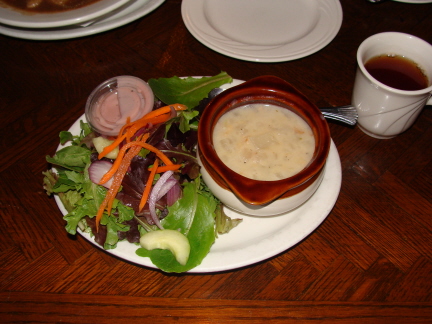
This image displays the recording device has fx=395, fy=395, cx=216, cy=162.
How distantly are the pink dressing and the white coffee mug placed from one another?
991mm

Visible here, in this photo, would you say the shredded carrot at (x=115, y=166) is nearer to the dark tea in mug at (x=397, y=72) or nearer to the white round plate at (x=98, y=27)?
the white round plate at (x=98, y=27)

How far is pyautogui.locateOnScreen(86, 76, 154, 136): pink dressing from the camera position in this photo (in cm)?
167

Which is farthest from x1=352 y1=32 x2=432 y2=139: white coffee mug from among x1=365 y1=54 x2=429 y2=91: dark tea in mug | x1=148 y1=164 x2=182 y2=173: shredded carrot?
x1=148 y1=164 x2=182 y2=173: shredded carrot

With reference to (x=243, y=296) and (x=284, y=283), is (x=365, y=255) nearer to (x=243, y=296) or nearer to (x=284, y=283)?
(x=284, y=283)

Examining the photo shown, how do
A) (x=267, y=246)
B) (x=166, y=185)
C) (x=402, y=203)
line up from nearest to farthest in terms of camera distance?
(x=267, y=246), (x=166, y=185), (x=402, y=203)

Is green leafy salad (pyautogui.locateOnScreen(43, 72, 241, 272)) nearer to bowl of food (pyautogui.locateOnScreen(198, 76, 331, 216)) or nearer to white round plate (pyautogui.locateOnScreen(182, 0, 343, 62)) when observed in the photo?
bowl of food (pyautogui.locateOnScreen(198, 76, 331, 216))

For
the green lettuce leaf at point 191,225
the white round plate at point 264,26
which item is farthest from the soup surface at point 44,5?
the green lettuce leaf at point 191,225

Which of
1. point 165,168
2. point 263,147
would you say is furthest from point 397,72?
point 165,168

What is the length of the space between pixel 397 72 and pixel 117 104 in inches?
53.5

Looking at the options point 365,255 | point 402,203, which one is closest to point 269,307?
point 365,255

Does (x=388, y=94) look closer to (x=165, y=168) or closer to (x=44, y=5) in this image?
(x=165, y=168)

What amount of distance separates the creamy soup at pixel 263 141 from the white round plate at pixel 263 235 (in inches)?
7.0

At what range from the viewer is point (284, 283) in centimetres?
153

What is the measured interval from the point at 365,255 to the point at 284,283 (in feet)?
1.20
